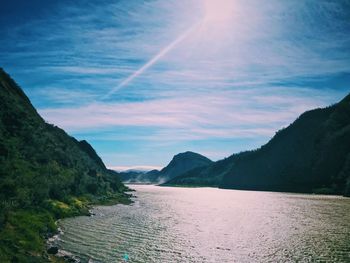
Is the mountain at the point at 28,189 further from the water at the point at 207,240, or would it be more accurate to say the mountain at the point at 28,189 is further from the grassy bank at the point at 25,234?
the water at the point at 207,240

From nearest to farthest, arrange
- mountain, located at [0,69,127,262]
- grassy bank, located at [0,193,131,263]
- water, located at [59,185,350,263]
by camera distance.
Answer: grassy bank, located at [0,193,131,263] → mountain, located at [0,69,127,262] → water, located at [59,185,350,263]

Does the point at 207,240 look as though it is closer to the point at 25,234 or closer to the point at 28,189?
the point at 25,234

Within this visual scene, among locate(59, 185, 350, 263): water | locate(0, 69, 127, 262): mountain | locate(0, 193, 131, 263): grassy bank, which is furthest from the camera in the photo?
locate(59, 185, 350, 263): water

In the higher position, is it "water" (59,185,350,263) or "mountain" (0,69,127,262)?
"mountain" (0,69,127,262)

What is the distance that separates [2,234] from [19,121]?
7155 cm

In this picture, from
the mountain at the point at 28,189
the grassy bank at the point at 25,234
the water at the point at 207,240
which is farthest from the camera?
the water at the point at 207,240

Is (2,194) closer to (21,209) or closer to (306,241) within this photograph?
(21,209)

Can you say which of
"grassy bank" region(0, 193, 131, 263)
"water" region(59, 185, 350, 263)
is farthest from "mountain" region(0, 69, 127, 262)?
"water" region(59, 185, 350, 263)

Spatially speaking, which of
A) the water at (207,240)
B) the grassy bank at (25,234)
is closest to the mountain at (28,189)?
the grassy bank at (25,234)

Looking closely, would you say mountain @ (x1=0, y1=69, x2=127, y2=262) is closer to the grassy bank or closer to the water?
the grassy bank

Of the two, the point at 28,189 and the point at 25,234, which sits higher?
the point at 28,189

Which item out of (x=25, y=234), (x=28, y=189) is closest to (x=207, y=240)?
(x=25, y=234)

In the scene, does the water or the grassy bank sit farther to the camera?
the water

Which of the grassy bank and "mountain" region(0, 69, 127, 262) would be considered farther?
"mountain" region(0, 69, 127, 262)
